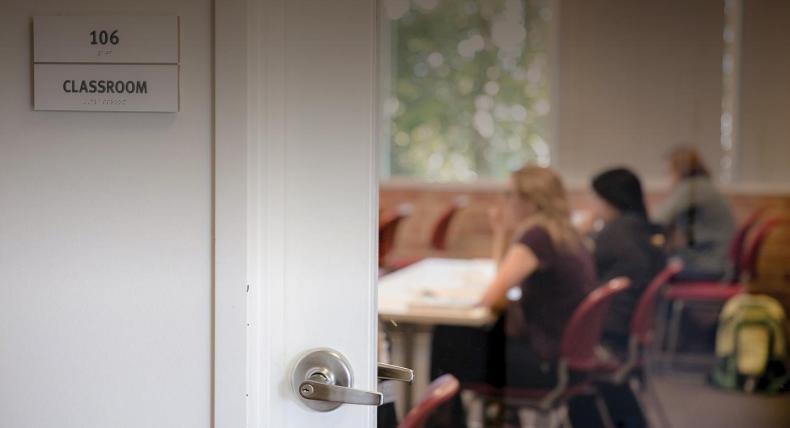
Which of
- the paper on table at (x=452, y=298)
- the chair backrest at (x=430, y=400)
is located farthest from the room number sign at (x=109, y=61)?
the paper on table at (x=452, y=298)

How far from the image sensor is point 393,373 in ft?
3.82

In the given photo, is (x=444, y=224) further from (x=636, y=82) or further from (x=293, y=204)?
(x=293, y=204)

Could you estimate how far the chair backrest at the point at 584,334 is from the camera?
10.2 ft

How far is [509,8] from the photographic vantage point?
6.19m

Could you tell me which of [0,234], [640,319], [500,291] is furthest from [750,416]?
[0,234]

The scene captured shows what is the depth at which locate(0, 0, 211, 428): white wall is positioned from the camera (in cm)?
113

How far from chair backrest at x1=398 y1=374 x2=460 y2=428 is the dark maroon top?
1.62m

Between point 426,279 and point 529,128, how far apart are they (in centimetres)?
285

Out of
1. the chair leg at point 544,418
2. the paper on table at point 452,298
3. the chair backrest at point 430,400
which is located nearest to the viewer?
the chair backrest at point 430,400

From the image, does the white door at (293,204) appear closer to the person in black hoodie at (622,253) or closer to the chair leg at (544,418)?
the chair leg at (544,418)

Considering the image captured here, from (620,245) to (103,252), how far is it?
3.14 m

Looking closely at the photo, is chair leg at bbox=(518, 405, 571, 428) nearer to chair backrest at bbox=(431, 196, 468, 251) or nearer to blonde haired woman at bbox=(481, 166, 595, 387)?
blonde haired woman at bbox=(481, 166, 595, 387)

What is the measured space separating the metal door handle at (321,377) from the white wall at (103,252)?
0.13 meters

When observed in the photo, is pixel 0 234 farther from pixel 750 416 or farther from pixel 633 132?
pixel 633 132
